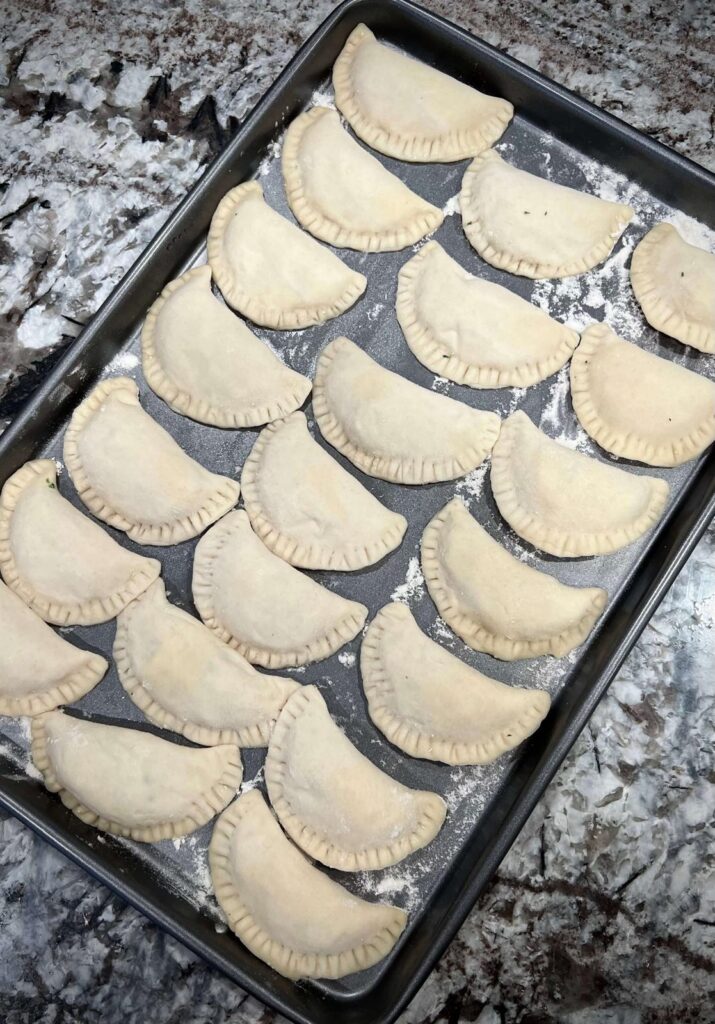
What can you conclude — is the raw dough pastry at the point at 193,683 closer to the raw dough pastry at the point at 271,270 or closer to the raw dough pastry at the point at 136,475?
the raw dough pastry at the point at 136,475

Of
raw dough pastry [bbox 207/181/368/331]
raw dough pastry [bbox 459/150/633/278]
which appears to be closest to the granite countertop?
raw dough pastry [bbox 207/181/368/331]

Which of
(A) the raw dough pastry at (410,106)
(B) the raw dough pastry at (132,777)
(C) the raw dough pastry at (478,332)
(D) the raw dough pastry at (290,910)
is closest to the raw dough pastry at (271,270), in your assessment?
(C) the raw dough pastry at (478,332)

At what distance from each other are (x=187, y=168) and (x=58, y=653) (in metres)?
1.11

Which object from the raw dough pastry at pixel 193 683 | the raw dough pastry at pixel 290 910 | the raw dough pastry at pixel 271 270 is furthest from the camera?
the raw dough pastry at pixel 271 270

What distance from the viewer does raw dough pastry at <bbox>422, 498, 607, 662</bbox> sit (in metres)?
1.75

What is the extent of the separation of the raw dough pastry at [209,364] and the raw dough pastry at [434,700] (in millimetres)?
514

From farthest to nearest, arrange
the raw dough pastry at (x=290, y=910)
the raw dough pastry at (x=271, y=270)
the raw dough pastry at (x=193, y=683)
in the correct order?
the raw dough pastry at (x=271, y=270)
the raw dough pastry at (x=193, y=683)
the raw dough pastry at (x=290, y=910)

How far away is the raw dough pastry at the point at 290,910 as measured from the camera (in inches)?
65.1

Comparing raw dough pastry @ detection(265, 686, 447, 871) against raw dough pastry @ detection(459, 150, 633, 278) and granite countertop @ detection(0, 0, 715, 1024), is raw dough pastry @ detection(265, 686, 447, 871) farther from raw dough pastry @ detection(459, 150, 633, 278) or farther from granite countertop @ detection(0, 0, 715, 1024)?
raw dough pastry @ detection(459, 150, 633, 278)

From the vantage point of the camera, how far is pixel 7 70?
2.05 metres

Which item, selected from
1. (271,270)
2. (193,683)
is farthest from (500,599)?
(271,270)

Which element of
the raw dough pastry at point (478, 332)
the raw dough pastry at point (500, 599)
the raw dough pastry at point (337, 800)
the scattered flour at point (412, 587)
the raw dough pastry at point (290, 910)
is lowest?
the raw dough pastry at point (290, 910)

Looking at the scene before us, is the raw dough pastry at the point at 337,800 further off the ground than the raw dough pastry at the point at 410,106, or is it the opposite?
the raw dough pastry at the point at 410,106

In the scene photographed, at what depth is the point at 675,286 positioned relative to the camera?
5.97ft
